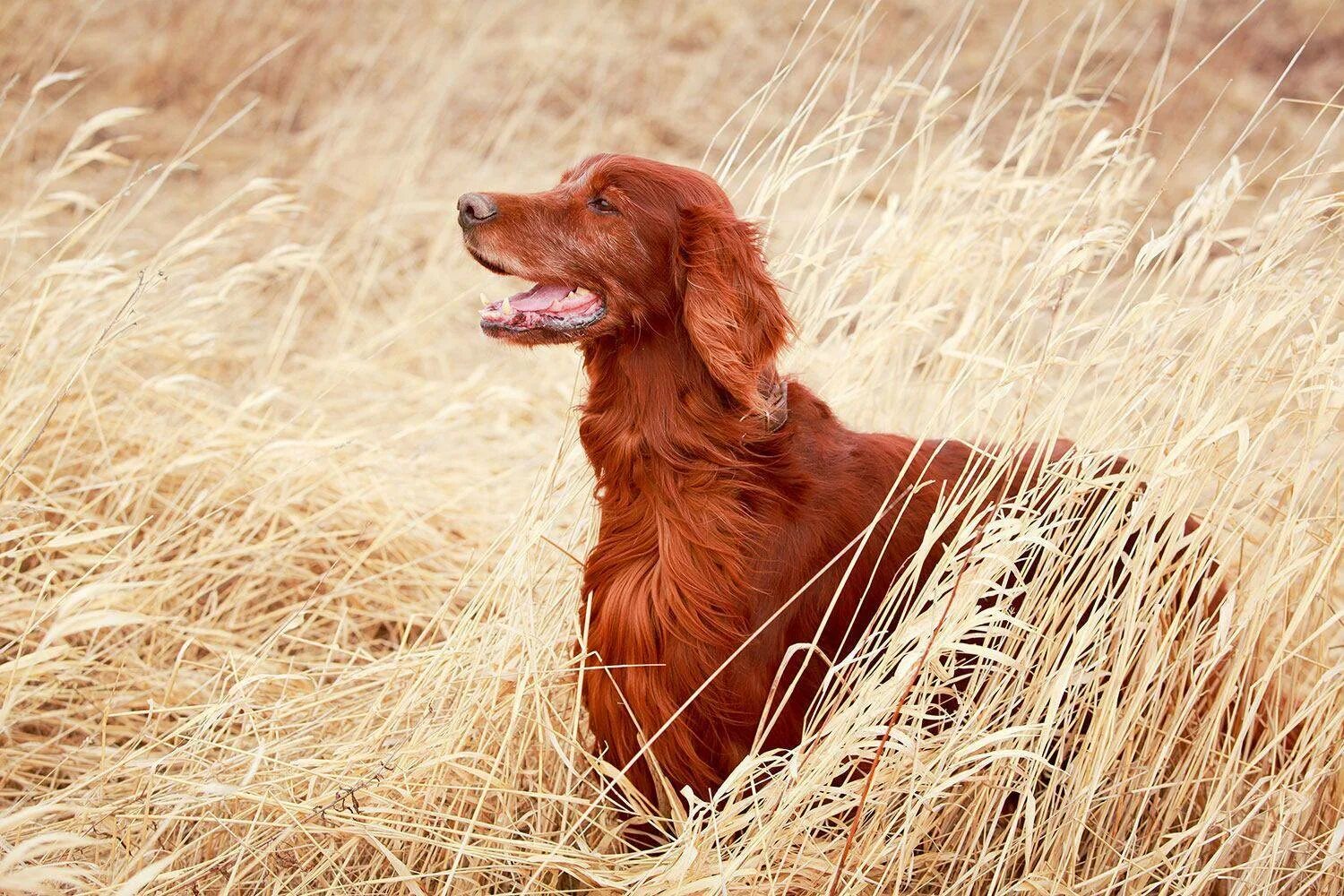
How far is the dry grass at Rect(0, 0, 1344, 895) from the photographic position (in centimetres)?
196

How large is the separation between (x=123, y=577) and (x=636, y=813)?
4.68ft

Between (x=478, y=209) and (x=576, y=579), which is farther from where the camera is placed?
(x=576, y=579)

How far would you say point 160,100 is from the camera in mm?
6305

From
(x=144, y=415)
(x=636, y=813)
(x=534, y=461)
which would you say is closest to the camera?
(x=636, y=813)

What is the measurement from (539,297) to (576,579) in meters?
0.73

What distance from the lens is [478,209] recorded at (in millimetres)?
2090

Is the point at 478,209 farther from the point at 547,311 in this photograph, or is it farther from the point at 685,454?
the point at 685,454

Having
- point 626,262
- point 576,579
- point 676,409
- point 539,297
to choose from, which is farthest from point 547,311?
point 576,579

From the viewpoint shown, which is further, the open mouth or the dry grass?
the open mouth

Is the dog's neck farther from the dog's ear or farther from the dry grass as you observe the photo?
the dry grass

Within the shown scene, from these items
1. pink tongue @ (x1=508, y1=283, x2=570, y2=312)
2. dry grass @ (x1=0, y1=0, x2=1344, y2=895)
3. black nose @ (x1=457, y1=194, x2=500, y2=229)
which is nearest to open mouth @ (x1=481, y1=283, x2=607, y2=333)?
pink tongue @ (x1=508, y1=283, x2=570, y2=312)

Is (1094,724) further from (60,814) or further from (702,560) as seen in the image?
(60,814)

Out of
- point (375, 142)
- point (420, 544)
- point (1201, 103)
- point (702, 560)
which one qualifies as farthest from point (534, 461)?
point (1201, 103)

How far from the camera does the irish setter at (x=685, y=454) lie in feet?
6.88
